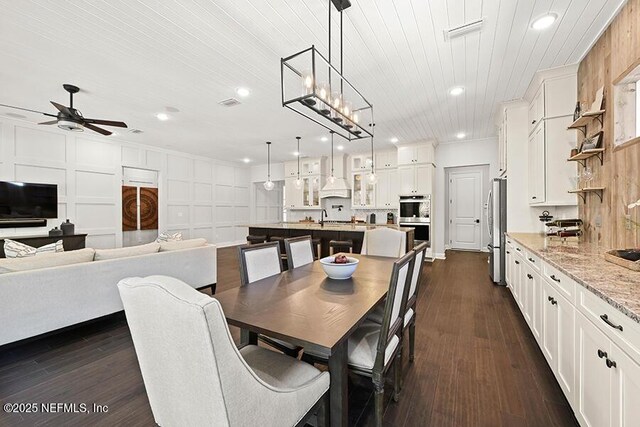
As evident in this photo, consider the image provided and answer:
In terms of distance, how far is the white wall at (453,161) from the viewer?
20.6 ft

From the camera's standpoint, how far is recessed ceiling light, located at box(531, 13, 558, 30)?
7.41ft

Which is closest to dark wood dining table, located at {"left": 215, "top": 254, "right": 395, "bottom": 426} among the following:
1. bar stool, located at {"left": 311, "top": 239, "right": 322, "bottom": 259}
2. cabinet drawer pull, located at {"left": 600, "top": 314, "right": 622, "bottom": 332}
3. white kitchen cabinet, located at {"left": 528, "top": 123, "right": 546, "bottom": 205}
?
cabinet drawer pull, located at {"left": 600, "top": 314, "right": 622, "bottom": 332}

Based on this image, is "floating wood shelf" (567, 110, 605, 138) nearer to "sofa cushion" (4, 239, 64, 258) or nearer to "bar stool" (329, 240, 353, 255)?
"bar stool" (329, 240, 353, 255)

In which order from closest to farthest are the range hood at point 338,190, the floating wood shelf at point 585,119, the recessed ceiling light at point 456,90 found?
1. the floating wood shelf at point 585,119
2. the recessed ceiling light at point 456,90
3. the range hood at point 338,190

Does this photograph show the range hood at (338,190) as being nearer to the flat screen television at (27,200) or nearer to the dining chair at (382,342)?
the flat screen television at (27,200)

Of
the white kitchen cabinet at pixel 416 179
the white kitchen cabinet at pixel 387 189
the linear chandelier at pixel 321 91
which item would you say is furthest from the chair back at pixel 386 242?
the white kitchen cabinet at pixel 387 189

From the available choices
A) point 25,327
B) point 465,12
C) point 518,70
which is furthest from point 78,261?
point 518,70

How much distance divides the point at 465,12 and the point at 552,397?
2891 mm

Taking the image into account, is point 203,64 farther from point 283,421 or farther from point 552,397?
point 552,397

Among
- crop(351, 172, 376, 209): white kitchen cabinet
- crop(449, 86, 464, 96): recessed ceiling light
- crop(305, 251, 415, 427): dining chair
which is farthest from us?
crop(351, 172, 376, 209): white kitchen cabinet

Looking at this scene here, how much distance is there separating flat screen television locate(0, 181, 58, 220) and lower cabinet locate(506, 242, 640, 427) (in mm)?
7459

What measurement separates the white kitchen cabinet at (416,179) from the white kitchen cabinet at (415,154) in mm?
121

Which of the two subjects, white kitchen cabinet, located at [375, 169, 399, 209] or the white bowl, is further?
white kitchen cabinet, located at [375, 169, 399, 209]

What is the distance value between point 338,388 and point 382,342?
302 mm
